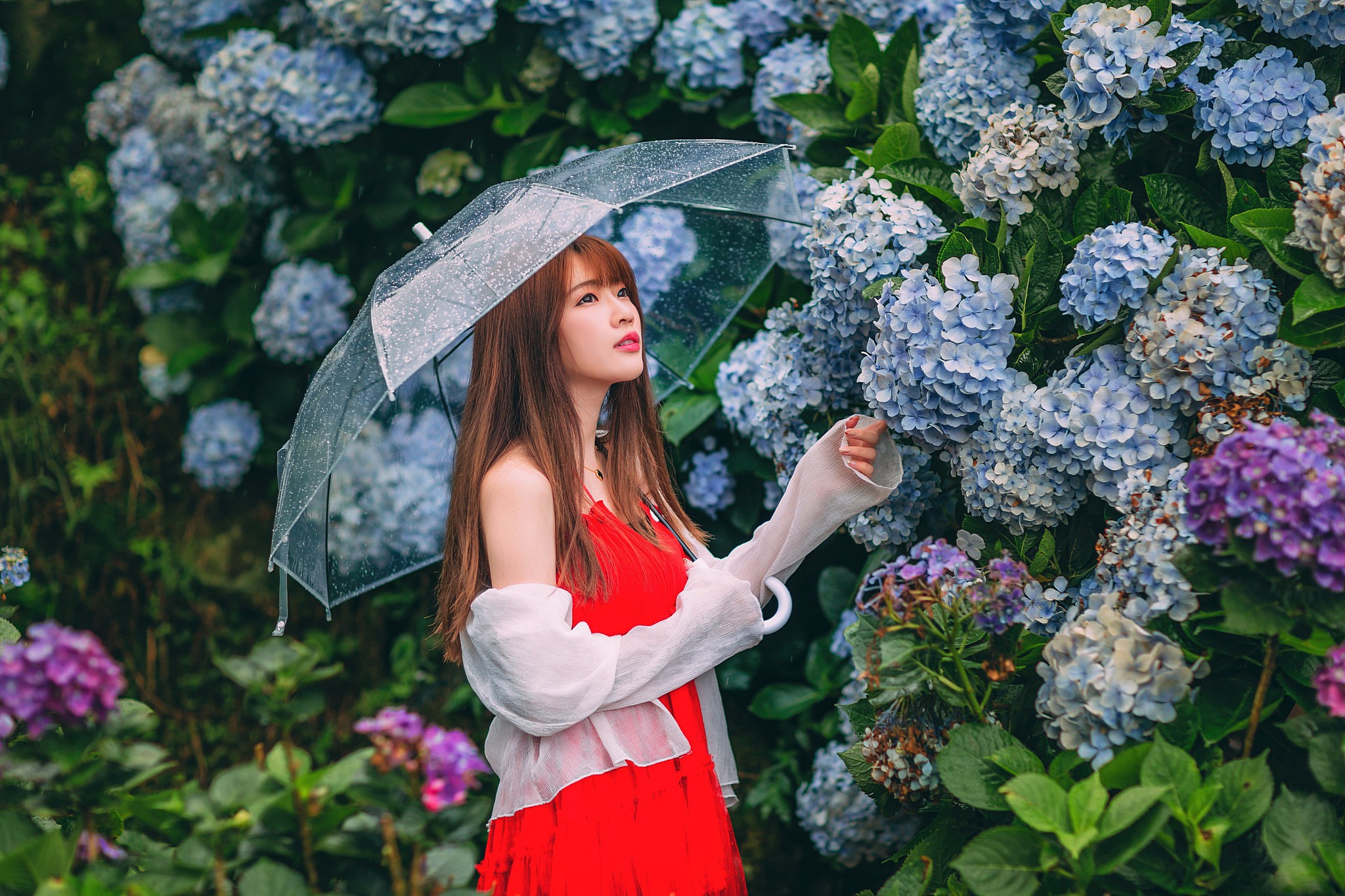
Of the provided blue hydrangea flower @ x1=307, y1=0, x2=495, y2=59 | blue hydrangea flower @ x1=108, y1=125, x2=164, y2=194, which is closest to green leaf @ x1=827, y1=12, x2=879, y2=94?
blue hydrangea flower @ x1=307, y1=0, x2=495, y2=59

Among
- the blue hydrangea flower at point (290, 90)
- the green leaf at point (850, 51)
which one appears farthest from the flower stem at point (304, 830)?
the blue hydrangea flower at point (290, 90)

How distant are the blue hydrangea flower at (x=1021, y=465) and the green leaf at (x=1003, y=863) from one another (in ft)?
2.03

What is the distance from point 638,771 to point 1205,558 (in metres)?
1.03

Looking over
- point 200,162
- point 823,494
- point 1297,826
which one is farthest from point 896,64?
point 200,162

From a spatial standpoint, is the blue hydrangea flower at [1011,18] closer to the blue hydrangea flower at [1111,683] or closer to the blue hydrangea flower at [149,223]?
the blue hydrangea flower at [1111,683]

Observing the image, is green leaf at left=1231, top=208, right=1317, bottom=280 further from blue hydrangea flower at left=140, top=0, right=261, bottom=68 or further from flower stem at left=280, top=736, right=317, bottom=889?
blue hydrangea flower at left=140, top=0, right=261, bottom=68

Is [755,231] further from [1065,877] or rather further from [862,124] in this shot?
[1065,877]

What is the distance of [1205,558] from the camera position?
141cm

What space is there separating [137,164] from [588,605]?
2942mm

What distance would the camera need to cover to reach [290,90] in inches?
132

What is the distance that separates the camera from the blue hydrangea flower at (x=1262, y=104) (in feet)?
5.93

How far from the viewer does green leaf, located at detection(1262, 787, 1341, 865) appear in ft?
4.43

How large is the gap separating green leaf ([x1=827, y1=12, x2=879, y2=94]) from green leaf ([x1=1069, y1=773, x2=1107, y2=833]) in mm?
1777

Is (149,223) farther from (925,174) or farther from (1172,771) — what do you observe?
(1172,771)
